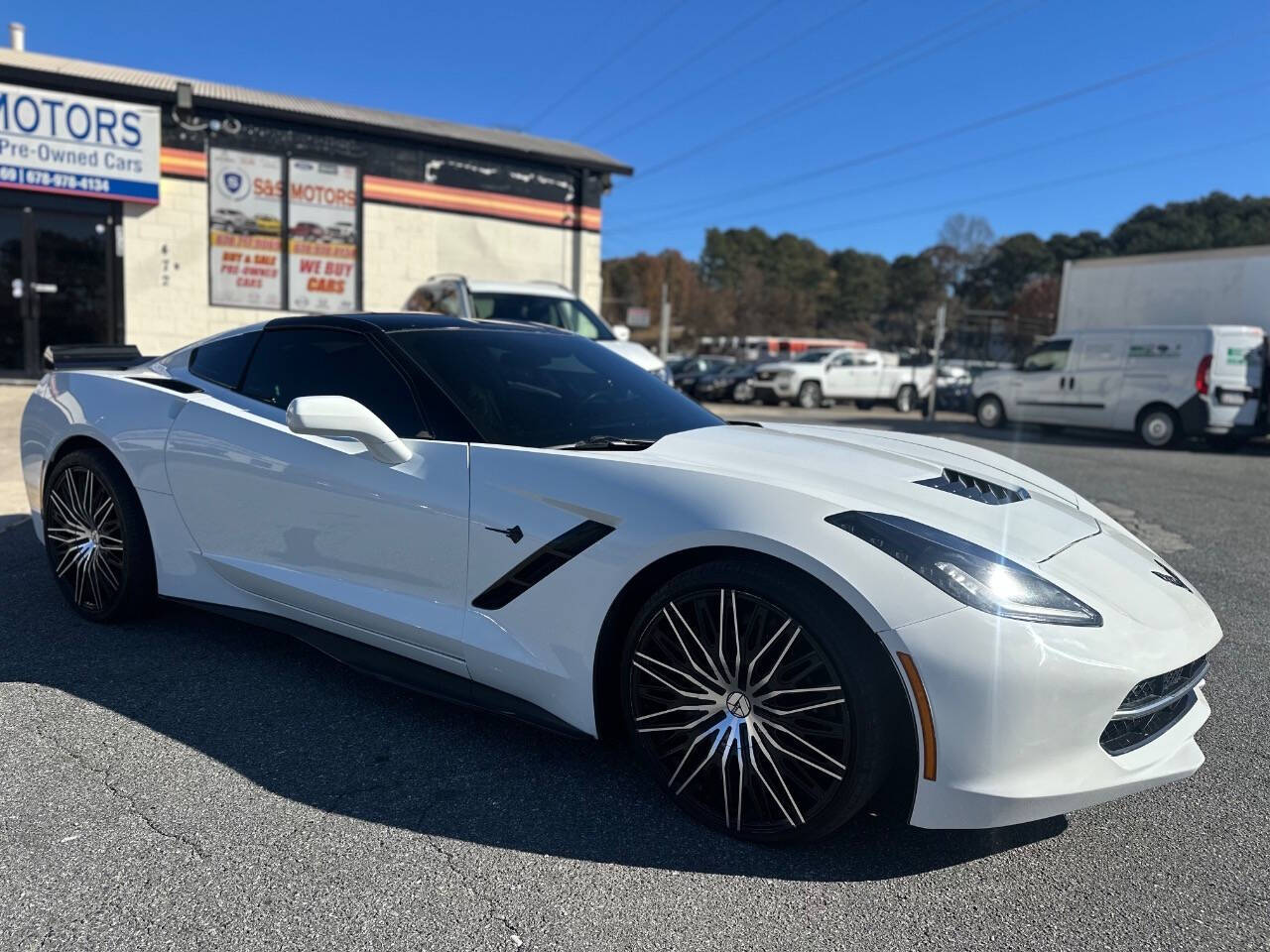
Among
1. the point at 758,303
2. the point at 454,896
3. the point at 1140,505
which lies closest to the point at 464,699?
the point at 454,896

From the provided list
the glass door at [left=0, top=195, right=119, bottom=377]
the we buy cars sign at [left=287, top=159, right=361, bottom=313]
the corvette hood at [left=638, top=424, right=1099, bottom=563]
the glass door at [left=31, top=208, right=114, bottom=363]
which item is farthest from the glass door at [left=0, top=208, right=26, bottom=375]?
the corvette hood at [left=638, top=424, right=1099, bottom=563]

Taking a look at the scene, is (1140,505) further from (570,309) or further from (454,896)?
(454,896)

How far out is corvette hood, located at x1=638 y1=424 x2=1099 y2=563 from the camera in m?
2.31

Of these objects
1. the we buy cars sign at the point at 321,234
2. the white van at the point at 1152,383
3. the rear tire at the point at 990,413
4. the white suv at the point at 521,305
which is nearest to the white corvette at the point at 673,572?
the white suv at the point at 521,305

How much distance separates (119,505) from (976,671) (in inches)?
126

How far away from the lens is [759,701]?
2252 millimetres

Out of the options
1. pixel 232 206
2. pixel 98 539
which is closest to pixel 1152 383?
pixel 98 539

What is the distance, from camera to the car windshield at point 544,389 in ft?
9.57

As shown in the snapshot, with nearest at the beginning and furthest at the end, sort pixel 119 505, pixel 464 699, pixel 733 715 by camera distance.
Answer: pixel 733 715 < pixel 464 699 < pixel 119 505

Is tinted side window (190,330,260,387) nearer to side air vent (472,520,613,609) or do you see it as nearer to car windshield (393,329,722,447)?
car windshield (393,329,722,447)

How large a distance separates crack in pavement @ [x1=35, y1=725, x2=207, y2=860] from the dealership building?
13783 millimetres

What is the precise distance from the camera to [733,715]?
7.55ft

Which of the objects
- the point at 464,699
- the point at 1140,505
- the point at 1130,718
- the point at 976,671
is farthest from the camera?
the point at 1140,505

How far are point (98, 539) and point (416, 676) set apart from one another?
178cm
